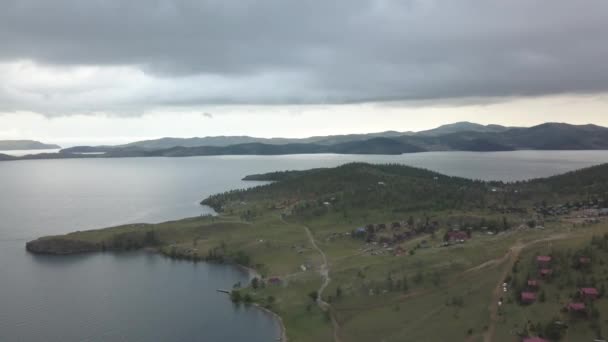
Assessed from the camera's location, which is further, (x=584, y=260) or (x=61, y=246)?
(x=61, y=246)

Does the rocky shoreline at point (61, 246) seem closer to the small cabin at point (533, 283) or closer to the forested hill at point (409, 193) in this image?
the forested hill at point (409, 193)

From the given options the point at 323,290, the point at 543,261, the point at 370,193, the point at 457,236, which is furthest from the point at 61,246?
the point at 543,261

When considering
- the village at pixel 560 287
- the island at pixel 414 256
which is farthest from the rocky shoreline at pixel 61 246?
the village at pixel 560 287

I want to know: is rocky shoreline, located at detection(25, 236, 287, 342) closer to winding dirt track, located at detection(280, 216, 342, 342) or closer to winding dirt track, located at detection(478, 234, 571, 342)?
winding dirt track, located at detection(280, 216, 342, 342)

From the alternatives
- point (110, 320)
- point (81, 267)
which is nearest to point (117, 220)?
point (81, 267)

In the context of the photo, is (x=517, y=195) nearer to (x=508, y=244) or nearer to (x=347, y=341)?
(x=508, y=244)

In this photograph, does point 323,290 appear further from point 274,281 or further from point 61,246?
point 61,246

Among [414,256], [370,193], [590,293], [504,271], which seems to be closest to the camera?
[590,293]

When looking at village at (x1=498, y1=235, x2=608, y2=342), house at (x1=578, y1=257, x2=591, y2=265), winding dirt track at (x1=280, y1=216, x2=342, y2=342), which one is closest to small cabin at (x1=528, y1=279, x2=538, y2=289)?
village at (x1=498, y1=235, x2=608, y2=342)
